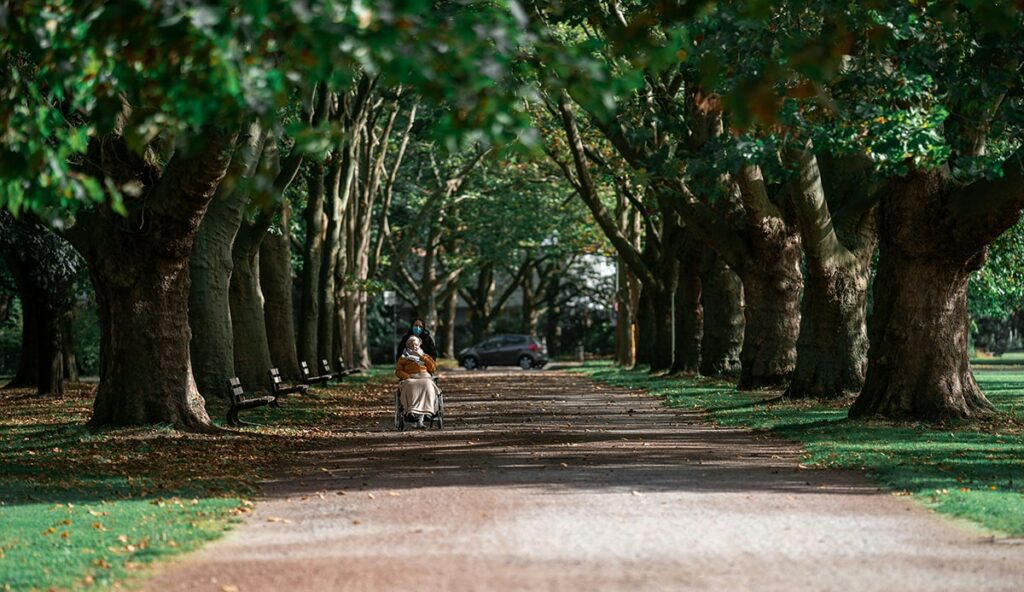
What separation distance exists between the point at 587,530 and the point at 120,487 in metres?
5.30

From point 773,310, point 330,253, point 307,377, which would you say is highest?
point 330,253

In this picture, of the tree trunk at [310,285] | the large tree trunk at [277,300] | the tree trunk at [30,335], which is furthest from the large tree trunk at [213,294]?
the tree trunk at [30,335]

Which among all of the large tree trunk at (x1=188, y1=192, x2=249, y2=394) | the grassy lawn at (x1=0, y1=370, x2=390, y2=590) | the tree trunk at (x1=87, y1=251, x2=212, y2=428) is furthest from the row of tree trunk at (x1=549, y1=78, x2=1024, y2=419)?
the tree trunk at (x1=87, y1=251, x2=212, y2=428)

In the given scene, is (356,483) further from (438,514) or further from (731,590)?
(731,590)

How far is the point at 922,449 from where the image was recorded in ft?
53.3

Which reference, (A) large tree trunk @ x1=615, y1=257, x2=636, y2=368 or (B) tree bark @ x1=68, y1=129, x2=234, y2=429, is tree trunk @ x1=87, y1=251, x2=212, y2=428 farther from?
(A) large tree trunk @ x1=615, y1=257, x2=636, y2=368

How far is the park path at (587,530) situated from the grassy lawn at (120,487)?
1.30ft

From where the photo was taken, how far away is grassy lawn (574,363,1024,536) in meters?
11.7

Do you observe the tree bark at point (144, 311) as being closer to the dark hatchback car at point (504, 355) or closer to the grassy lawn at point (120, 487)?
the grassy lawn at point (120, 487)

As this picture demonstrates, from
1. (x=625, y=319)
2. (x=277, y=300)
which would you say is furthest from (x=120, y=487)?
(x=625, y=319)

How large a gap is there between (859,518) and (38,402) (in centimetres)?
2308

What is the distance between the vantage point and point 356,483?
13.4m

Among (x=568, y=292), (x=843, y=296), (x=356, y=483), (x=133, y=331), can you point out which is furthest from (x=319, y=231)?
(x=568, y=292)

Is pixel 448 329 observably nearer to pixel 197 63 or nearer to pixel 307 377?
pixel 307 377
